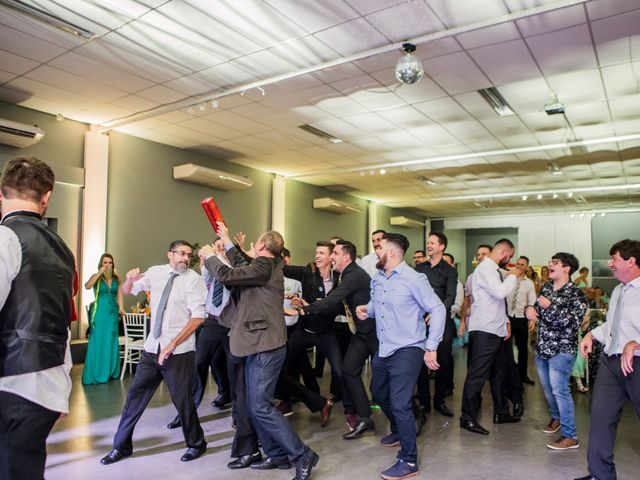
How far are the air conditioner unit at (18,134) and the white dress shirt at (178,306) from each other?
3.75 meters

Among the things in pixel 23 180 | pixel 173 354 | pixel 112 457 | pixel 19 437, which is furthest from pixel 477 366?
pixel 23 180

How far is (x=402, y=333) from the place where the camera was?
3473mm

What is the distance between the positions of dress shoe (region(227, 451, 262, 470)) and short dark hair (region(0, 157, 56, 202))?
236cm

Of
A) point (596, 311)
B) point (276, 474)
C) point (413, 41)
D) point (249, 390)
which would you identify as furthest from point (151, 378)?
point (596, 311)

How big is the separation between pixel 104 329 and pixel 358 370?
145 inches

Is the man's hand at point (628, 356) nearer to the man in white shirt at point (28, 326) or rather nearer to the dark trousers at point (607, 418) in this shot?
the dark trousers at point (607, 418)

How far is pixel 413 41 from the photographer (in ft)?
15.0

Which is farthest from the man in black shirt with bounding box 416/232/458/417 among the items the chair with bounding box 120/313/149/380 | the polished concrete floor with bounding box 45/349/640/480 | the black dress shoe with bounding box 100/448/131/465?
the chair with bounding box 120/313/149/380

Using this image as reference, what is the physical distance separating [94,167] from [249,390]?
546cm

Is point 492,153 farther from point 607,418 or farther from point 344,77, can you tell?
point 607,418

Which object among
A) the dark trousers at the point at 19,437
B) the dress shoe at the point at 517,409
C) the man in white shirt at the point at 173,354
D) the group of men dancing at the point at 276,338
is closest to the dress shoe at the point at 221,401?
the group of men dancing at the point at 276,338

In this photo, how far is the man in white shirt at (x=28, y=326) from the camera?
169 cm

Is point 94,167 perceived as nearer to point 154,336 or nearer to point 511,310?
point 154,336

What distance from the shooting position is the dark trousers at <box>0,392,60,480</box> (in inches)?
66.2
